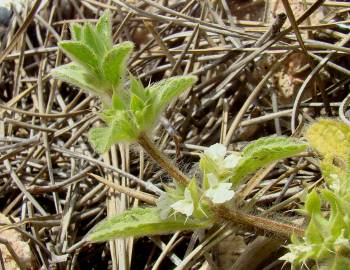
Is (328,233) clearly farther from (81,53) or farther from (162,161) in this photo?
(81,53)

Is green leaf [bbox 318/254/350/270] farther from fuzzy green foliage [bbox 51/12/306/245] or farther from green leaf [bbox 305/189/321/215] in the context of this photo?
fuzzy green foliage [bbox 51/12/306/245]

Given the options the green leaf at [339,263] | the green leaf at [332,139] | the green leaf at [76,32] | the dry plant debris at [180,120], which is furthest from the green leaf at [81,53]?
the green leaf at [339,263]

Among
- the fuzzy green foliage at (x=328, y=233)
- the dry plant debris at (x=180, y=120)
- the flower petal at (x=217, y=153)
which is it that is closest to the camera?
the fuzzy green foliage at (x=328, y=233)

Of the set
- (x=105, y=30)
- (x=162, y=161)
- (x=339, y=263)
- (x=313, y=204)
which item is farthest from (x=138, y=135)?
(x=339, y=263)

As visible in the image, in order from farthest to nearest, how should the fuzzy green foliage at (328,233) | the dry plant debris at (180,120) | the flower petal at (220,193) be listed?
the dry plant debris at (180,120) → the flower petal at (220,193) → the fuzzy green foliage at (328,233)

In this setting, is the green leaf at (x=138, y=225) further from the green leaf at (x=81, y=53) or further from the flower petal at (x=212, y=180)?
the green leaf at (x=81, y=53)

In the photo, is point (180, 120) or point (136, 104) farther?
point (180, 120)

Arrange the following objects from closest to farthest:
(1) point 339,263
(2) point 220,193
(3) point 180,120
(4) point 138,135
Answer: (1) point 339,263, (2) point 220,193, (4) point 138,135, (3) point 180,120

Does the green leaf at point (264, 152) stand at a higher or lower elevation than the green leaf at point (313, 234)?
higher
